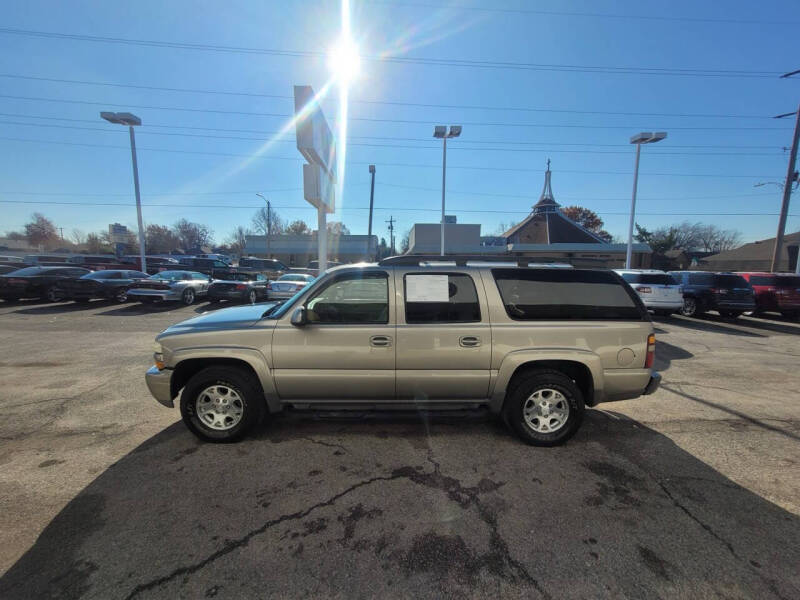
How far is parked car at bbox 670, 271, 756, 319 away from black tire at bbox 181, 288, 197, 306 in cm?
1936

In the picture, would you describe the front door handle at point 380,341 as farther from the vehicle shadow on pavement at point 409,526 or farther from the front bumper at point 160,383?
the front bumper at point 160,383

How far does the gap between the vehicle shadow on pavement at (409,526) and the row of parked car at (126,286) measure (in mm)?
11577

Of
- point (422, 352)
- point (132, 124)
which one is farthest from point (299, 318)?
point (132, 124)

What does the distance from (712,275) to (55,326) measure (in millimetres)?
20907

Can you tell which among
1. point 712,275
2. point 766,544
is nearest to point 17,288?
point 766,544

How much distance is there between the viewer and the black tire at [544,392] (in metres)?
3.20

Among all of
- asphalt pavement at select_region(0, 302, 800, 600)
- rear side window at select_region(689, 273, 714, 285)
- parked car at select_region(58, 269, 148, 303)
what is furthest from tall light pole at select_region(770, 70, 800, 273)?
parked car at select_region(58, 269, 148, 303)

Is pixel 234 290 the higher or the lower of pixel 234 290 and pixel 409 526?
the higher

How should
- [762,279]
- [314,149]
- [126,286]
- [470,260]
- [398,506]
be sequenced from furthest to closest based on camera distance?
[126,286]
[762,279]
[314,149]
[470,260]
[398,506]

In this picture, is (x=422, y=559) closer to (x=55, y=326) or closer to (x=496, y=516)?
(x=496, y=516)

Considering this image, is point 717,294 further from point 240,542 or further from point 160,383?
point 160,383

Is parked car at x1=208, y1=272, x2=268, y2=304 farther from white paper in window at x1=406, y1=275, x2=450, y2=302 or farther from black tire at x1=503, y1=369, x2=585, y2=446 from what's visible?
black tire at x1=503, y1=369, x2=585, y2=446

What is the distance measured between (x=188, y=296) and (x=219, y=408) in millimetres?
12680

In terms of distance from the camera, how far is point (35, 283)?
12.5m
